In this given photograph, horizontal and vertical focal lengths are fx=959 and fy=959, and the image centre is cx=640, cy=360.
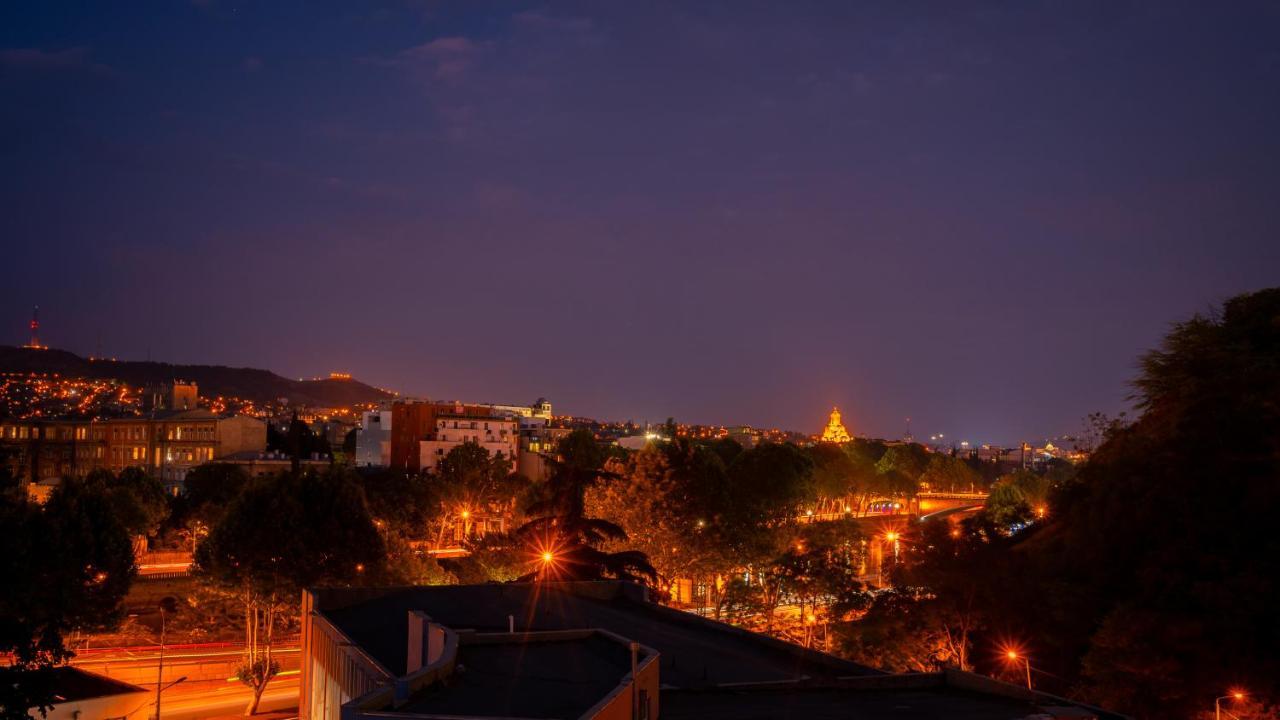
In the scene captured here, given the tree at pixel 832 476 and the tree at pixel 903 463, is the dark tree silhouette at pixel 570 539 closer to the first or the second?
the tree at pixel 832 476

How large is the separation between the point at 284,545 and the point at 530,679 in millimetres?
31755

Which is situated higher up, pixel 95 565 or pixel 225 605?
pixel 95 565

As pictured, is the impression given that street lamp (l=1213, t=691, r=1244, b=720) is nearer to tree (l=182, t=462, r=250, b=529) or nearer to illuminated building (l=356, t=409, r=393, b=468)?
tree (l=182, t=462, r=250, b=529)

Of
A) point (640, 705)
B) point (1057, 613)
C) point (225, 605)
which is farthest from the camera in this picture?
point (225, 605)

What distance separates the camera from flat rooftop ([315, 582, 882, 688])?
49.2ft

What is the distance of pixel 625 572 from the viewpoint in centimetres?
2581

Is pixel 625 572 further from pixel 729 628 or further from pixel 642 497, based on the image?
pixel 642 497

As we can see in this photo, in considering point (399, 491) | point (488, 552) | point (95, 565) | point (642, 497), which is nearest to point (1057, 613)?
point (642, 497)

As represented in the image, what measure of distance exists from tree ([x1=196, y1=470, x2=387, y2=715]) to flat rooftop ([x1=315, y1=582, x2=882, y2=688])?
19.8 meters

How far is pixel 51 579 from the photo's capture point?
2973 cm

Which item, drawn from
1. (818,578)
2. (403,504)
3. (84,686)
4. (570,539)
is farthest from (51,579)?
(403,504)

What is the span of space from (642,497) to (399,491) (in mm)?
26189

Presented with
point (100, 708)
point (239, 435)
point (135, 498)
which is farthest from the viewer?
point (239, 435)

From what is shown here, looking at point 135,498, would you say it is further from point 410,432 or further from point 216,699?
point 410,432
